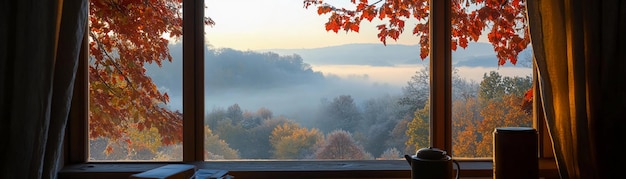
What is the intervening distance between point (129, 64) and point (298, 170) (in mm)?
788

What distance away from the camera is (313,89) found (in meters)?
2.00

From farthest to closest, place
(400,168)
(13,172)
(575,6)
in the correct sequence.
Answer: (400,168) < (575,6) < (13,172)

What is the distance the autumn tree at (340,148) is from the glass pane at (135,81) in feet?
1.90

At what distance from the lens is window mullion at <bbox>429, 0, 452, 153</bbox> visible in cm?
198

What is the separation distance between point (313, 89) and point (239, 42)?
1.14ft

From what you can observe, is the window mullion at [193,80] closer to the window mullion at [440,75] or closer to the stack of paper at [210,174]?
the stack of paper at [210,174]

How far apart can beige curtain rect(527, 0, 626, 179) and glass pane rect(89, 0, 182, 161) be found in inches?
53.1

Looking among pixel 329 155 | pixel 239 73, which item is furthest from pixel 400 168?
pixel 239 73

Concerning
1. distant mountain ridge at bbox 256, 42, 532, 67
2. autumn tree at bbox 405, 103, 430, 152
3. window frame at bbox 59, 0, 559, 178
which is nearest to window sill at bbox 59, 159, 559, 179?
Result: window frame at bbox 59, 0, 559, 178

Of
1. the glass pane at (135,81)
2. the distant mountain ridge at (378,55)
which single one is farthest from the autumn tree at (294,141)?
the glass pane at (135,81)

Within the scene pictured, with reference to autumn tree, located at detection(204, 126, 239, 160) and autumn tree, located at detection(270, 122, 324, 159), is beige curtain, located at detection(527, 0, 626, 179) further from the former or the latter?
autumn tree, located at detection(204, 126, 239, 160)

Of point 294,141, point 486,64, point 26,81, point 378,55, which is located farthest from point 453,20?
point 26,81

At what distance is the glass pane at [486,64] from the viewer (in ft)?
6.59

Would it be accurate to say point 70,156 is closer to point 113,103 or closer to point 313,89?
point 113,103
